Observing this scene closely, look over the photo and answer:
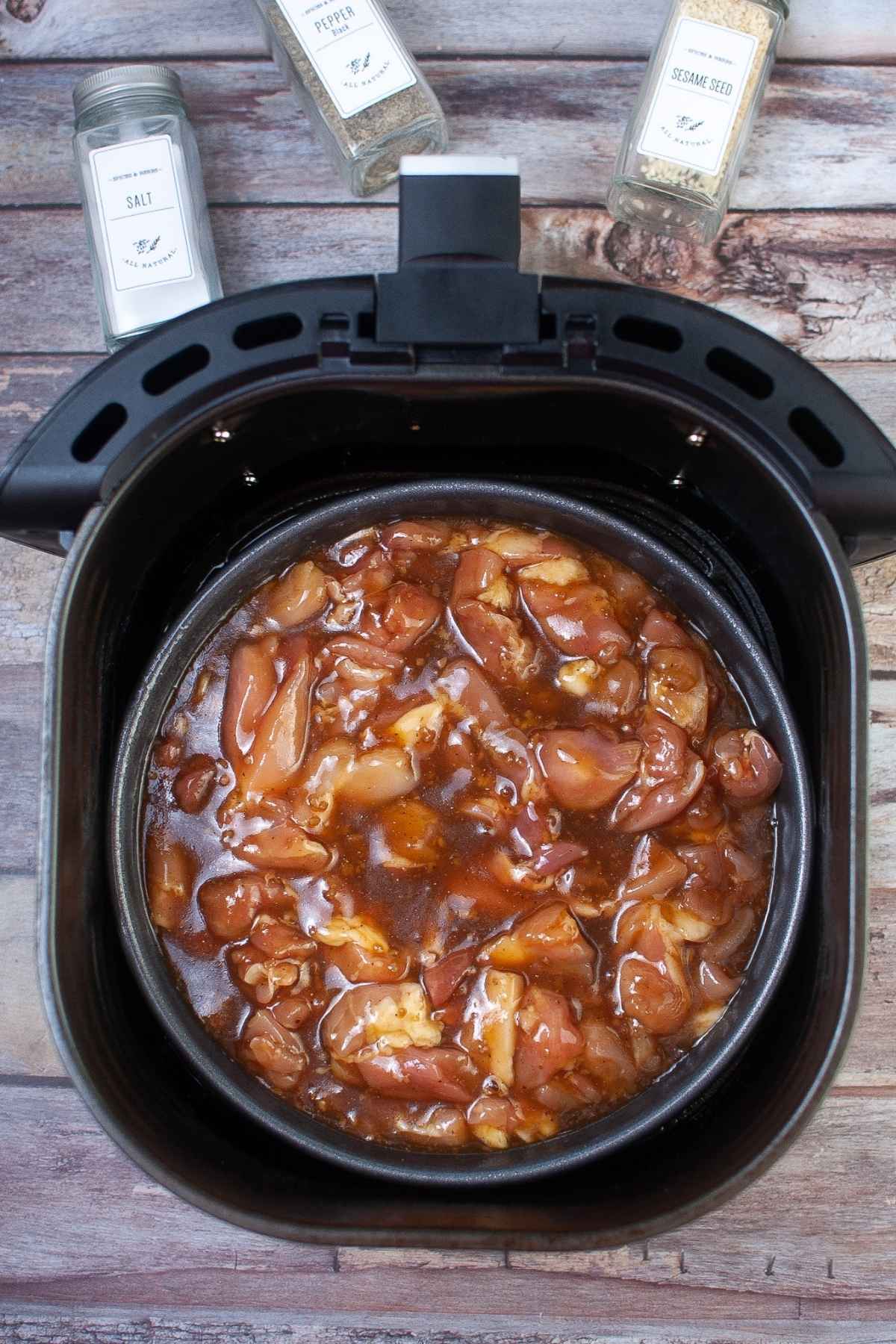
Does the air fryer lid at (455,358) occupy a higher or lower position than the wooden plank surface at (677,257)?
lower

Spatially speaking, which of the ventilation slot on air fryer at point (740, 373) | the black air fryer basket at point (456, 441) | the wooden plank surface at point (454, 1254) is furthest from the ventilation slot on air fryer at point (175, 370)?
the wooden plank surface at point (454, 1254)

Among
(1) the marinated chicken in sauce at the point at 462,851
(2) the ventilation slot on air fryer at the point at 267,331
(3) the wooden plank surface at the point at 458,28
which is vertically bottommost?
(1) the marinated chicken in sauce at the point at 462,851

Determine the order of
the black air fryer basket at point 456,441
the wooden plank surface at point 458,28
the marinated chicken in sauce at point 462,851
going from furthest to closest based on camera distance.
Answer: the wooden plank surface at point 458,28, the marinated chicken in sauce at point 462,851, the black air fryer basket at point 456,441

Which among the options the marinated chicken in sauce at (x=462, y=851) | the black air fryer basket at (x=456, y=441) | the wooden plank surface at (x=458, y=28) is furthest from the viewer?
the wooden plank surface at (x=458, y=28)

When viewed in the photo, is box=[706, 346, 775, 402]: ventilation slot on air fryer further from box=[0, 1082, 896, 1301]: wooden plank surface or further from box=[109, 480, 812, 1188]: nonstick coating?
box=[0, 1082, 896, 1301]: wooden plank surface

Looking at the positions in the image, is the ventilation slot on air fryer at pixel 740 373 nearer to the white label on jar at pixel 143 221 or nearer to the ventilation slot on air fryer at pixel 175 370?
the ventilation slot on air fryer at pixel 175 370

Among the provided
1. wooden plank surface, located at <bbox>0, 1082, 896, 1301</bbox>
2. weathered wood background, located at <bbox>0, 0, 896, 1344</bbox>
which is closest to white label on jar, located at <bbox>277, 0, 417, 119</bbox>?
weathered wood background, located at <bbox>0, 0, 896, 1344</bbox>
